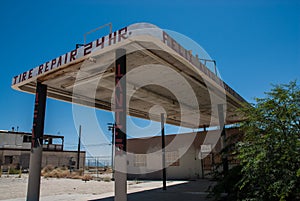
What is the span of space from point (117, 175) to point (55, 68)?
372 cm

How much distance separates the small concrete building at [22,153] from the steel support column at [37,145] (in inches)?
1259

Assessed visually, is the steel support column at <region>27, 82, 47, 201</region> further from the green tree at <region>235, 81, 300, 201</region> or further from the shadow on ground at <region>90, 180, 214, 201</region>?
the green tree at <region>235, 81, 300, 201</region>

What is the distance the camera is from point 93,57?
271 inches

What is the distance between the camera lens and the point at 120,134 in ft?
20.0

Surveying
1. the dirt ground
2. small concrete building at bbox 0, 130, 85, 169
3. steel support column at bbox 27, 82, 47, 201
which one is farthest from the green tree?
small concrete building at bbox 0, 130, 85, 169

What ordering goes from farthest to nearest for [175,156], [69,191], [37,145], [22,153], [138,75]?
[22,153] < [175,156] < [69,191] < [138,75] < [37,145]

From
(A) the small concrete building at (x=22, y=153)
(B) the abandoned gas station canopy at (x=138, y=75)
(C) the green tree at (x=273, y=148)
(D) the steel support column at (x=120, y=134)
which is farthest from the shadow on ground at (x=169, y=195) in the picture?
(A) the small concrete building at (x=22, y=153)

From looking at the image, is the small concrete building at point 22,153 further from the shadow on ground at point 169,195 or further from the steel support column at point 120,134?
the steel support column at point 120,134

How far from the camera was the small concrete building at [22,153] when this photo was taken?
3984cm

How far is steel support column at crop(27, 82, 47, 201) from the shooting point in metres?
8.04

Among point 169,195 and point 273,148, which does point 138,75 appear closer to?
point 273,148

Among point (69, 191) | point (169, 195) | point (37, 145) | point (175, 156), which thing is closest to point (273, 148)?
point (169, 195)

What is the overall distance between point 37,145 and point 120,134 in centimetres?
373

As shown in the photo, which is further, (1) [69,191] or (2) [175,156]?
(2) [175,156]
